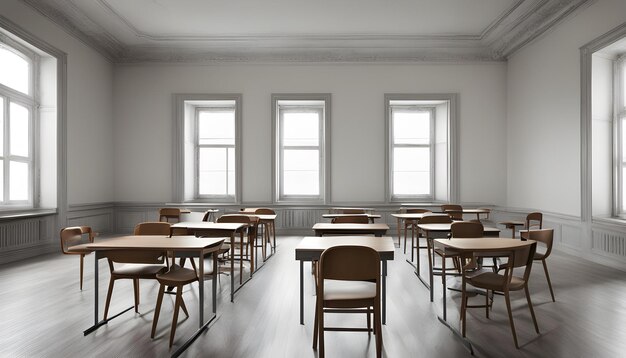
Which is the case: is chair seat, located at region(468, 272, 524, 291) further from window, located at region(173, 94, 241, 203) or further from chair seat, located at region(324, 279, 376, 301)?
window, located at region(173, 94, 241, 203)

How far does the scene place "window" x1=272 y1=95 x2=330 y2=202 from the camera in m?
9.47

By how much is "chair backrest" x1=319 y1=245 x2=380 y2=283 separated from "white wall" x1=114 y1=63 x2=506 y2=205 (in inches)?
261

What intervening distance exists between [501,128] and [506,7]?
2854 millimetres

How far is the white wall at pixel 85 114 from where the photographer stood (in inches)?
281

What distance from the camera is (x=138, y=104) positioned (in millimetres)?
9234

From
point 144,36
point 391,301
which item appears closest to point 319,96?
point 144,36

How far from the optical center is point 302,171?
952 cm

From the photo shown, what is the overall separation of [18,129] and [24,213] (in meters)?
1.45

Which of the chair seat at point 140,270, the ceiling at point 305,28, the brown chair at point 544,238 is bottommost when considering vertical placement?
the chair seat at point 140,270

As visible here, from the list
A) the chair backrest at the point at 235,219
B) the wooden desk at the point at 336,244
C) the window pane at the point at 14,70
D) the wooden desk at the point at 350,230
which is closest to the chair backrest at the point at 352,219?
the wooden desk at the point at 350,230

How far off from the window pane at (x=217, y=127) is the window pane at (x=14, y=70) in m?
3.65

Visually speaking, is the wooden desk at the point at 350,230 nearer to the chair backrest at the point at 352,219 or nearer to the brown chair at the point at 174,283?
the chair backrest at the point at 352,219

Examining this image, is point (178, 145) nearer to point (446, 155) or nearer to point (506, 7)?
point (446, 155)

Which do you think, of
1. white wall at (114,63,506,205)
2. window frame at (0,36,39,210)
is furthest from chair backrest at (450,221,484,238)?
window frame at (0,36,39,210)
